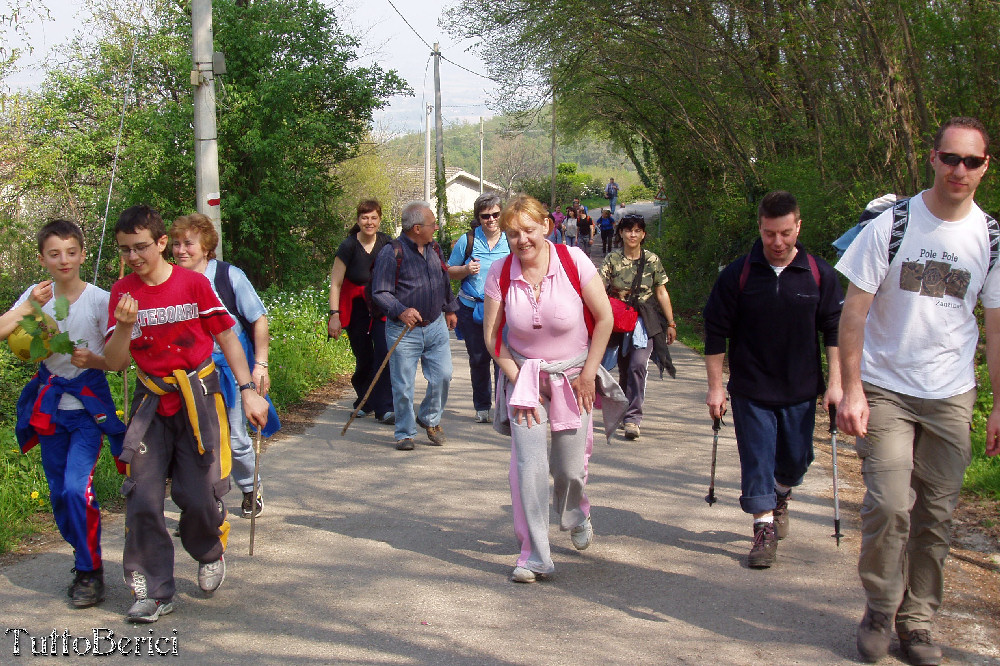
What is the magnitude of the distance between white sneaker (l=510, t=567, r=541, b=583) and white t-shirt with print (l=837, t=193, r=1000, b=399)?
6.55 feet

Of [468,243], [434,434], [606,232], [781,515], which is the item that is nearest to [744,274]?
[781,515]

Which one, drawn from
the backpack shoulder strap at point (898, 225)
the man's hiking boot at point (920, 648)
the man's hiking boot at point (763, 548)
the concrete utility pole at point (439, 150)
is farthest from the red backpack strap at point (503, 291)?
the concrete utility pole at point (439, 150)

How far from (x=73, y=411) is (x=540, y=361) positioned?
231 centimetres

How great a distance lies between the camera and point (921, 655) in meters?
3.95

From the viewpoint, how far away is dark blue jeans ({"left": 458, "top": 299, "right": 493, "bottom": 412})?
342 inches

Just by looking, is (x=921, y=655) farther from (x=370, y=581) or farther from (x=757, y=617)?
(x=370, y=581)

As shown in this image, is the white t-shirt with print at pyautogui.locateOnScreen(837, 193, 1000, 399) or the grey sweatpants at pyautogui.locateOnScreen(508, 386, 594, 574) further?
the grey sweatpants at pyautogui.locateOnScreen(508, 386, 594, 574)

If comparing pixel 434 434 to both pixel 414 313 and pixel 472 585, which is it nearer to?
pixel 414 313

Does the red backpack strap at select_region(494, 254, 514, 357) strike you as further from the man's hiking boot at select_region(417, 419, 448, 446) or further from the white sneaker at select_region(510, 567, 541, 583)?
the man's hiking boot at select_region(417, 419, 448, 446)

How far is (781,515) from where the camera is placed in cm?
554

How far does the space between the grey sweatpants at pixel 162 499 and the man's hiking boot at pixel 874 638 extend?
2951 millimetres

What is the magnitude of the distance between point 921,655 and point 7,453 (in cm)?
585

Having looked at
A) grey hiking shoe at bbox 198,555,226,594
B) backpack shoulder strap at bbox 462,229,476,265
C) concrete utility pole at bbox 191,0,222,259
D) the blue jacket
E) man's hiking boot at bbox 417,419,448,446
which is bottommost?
grey hiking shoe at bbox 198,555,226,594

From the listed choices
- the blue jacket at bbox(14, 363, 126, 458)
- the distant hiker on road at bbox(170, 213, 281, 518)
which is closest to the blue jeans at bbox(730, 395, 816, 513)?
the distant hiker on road at bbox(170, 213, 281, 518)
